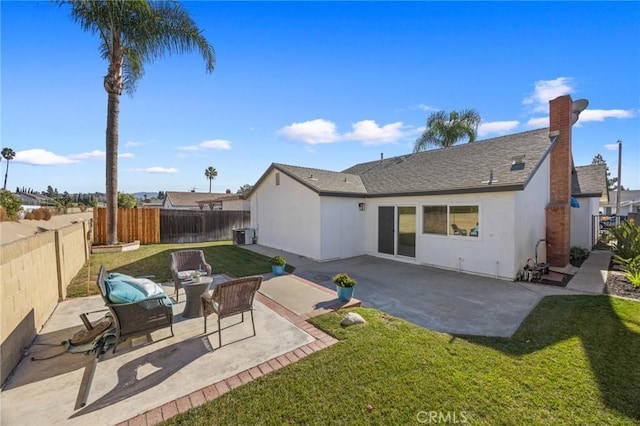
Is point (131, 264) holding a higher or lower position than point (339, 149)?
lower

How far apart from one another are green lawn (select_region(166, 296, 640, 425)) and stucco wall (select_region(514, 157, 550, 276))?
394 cm

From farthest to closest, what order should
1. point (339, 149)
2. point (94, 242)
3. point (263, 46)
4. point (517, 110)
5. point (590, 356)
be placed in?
point (339, 149), point (517, 110), point (94, 242), point (263, 46), point (590, 356)

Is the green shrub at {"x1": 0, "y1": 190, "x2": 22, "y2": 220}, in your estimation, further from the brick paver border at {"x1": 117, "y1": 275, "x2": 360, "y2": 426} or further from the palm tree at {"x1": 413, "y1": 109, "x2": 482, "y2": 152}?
the palm tree at {"x1": 413, "y1": 109, "x2": 482, "y2": 152}

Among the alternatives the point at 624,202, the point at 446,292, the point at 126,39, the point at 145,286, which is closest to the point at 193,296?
the point at 145,286

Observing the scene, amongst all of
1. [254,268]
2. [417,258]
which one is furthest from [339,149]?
[254,268]

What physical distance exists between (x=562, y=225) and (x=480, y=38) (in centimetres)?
798

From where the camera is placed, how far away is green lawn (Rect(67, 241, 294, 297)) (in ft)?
25.1

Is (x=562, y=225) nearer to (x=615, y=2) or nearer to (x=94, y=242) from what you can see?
(x=615, y=2)

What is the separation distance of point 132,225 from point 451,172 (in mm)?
17168

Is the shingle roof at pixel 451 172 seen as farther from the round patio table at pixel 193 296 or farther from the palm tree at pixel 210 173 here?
the palm tree at pixel 210 173

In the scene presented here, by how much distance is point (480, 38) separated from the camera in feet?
33.1

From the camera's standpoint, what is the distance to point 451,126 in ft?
76.3

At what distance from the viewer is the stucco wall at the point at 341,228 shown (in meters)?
11.4

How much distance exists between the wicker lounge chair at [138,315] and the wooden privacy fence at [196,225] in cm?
1360
